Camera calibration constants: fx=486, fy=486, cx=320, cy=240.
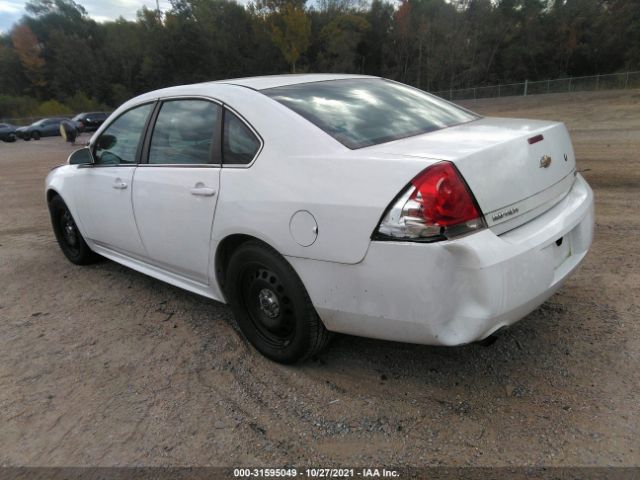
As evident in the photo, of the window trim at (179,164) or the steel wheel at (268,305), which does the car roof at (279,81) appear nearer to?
the window trim at (179,164)

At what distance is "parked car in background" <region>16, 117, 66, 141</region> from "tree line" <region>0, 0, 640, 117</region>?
26.8m

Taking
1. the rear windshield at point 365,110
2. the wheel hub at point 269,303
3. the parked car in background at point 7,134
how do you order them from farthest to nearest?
the parked car in background at point 7,134 < the wheel hub at point 269,303 < the rear windshield at point 365,110

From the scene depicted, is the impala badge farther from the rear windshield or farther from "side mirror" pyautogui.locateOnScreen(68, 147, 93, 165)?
"side mirror" pyautogui.locateOnScreen(68, 147, 93, 165)

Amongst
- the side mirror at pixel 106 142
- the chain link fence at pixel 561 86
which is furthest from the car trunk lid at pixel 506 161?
the chain link fence at pixel 561 86

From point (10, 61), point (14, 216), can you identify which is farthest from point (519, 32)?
point (10, 61)

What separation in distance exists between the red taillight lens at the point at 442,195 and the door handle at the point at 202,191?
1.30 metres

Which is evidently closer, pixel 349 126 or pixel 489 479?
pixel 489 479

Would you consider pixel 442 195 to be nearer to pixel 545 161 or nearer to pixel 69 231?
pixel 545 161

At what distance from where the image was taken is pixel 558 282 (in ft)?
8.09

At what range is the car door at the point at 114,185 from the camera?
3654mm

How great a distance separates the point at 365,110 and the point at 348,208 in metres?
0.93

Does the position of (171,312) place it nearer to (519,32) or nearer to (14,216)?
(14,216)

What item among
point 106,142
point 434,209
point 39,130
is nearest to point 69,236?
point 106,142

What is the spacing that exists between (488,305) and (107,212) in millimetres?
3100
